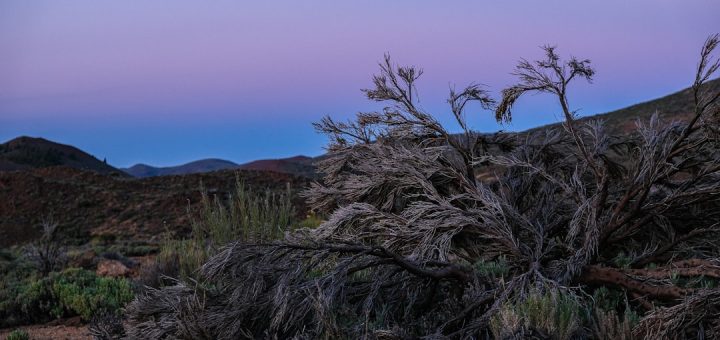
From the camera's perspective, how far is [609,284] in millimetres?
5820

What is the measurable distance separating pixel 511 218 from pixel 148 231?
14.0m

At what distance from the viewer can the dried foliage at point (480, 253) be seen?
508cm

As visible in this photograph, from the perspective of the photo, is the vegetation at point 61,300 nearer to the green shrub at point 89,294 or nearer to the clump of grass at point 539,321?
the green shrub at point 89,294

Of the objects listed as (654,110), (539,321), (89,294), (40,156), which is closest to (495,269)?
(539,321)

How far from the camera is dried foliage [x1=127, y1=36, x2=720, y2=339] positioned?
5.08 metres

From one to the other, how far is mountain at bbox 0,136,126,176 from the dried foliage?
123ft

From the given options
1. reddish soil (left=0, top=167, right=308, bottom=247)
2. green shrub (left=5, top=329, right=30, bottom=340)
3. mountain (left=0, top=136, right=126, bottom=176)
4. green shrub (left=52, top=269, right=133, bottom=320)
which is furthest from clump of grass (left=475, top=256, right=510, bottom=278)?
mountain (left=0, top=136, right=126, bottom=176)

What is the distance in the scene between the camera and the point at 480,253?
7203mm

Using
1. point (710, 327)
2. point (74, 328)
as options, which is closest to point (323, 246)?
point (710, 327)

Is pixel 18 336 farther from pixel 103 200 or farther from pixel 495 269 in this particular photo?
pixel 103 200

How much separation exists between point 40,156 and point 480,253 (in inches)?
1926

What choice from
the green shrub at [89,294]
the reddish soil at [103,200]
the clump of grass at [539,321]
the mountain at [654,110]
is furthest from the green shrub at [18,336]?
the mountain at [654,110]

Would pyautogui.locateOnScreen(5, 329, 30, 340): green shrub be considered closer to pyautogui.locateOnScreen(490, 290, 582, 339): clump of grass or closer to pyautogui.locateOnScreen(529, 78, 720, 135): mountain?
pyautogui.locateOnScreen(490, 290, 582, 339): clump of grass

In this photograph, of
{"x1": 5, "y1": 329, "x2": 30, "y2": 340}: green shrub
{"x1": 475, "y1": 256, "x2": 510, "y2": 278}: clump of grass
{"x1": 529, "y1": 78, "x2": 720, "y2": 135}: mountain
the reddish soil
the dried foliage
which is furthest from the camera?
{"x1": 529, "y1": 78, "x2": 720, "y2": 135}: mountain
